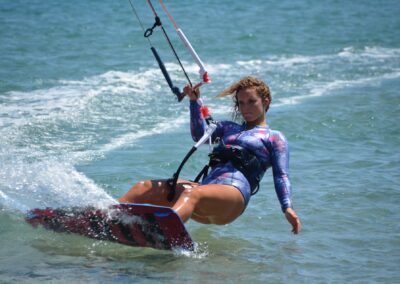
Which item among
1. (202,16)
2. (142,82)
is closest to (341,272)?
(142,82)

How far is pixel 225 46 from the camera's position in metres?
16.8

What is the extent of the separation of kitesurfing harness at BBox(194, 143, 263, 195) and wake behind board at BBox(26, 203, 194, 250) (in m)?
0.67

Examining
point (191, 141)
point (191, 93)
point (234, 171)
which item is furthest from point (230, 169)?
point (191, 141)

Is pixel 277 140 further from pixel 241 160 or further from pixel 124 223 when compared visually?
pixel 124 223

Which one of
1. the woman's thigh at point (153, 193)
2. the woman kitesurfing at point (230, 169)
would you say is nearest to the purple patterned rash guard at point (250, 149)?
the woman kitesurfing at point (230, 169)

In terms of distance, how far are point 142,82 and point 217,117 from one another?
2.67 meters

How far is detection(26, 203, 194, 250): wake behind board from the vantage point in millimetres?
5418

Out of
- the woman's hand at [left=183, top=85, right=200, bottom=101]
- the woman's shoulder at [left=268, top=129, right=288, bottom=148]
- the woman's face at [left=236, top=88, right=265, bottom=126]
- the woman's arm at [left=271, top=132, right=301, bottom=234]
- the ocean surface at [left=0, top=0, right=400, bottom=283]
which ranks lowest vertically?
the ocean surface at [left=0, top=0, right=400, bottom=283]

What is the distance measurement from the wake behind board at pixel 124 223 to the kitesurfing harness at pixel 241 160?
2.21ft

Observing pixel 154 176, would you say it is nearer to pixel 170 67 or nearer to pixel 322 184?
pixel 322 184

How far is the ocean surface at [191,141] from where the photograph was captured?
5.61m

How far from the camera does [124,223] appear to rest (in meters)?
5.59

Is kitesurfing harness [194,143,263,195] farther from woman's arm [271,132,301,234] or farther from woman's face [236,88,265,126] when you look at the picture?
woman's face [236,88,265,126]

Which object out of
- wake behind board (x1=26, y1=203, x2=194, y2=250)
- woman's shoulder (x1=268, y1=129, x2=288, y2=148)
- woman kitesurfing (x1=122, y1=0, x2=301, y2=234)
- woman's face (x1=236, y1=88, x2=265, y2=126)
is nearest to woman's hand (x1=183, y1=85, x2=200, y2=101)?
woman kitesurfing (x1=122, y1=0, x2=301, y2=234)
